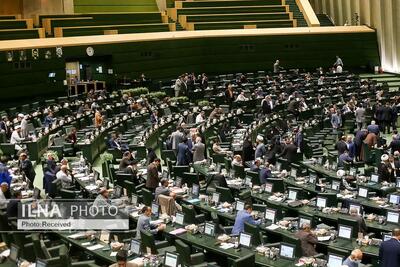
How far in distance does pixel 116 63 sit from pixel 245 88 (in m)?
6.48

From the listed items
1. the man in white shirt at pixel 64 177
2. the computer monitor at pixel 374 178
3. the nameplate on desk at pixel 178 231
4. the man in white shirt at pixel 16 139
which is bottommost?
the nameplate on desk at pixel 178 231

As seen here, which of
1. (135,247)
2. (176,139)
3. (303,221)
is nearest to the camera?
(135,247)

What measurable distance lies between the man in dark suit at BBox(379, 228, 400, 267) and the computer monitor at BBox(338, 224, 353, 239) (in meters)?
1.27

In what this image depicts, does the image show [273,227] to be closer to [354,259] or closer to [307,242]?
[307,242]

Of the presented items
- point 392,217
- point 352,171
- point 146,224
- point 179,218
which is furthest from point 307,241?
point 352,171

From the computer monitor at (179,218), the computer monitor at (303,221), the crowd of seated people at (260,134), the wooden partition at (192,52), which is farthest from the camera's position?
the wooden partition at (192,52)

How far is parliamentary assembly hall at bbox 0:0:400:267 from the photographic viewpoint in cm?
1341

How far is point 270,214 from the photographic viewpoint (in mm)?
14578

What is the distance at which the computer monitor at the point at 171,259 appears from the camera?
38.3 feet

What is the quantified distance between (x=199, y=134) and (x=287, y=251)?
11437 mm

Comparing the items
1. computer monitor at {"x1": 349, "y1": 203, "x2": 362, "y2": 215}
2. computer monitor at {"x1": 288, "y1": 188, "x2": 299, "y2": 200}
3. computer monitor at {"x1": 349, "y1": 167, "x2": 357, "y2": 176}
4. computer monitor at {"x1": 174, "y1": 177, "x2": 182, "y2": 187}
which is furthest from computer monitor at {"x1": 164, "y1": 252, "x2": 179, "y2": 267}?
computer monitor at {"x1": 349, "y1": 167, "x2": 357, "y2": 176}

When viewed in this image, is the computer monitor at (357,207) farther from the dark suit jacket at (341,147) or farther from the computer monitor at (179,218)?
the dark suit jacket at (341,147)

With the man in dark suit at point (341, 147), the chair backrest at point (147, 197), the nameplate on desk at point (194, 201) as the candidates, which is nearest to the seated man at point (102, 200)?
the chair backrest at point (147, 197)

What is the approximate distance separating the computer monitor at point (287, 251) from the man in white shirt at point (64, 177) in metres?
7.33
